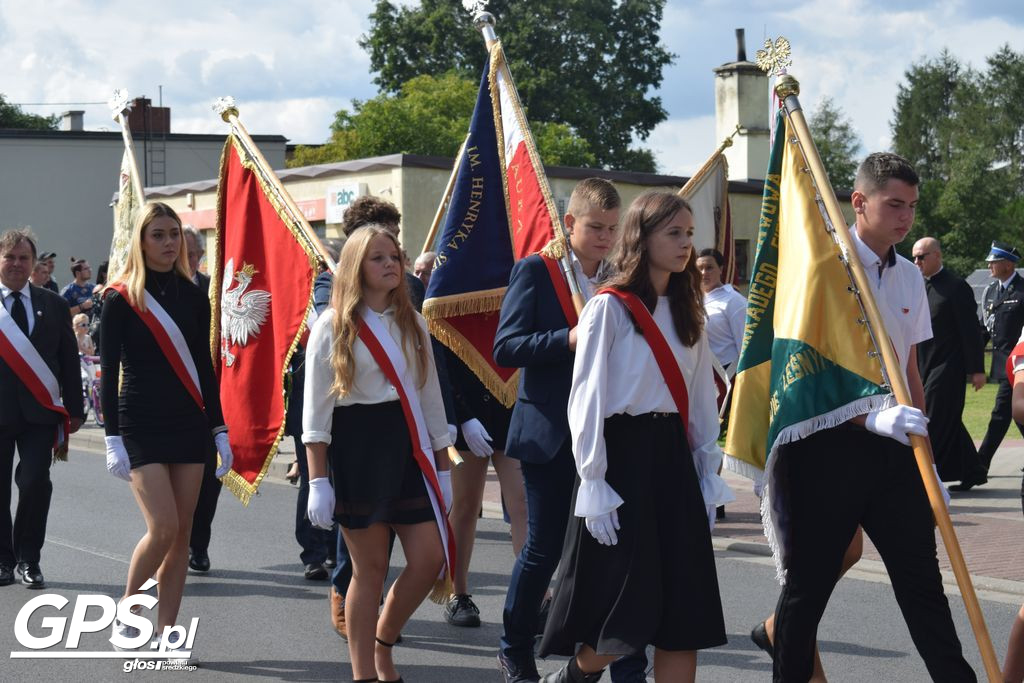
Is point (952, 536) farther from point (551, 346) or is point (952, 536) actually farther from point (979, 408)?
point (979, 408)

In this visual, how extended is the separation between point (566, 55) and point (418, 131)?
40.8 ft

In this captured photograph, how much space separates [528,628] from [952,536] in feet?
5.81

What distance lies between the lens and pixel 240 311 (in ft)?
25.3

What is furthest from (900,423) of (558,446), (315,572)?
(315,572)

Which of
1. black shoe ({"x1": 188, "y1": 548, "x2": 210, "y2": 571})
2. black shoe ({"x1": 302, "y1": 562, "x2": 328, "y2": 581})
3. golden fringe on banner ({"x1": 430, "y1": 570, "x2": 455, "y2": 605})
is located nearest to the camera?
golden fringe on banner ({"x1": 430, "y1": 570, "x2": 455, "y2": 605})

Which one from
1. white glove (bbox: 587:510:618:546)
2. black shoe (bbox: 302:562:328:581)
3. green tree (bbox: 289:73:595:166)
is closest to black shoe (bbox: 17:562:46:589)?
black shoe (bbox: 302:562:328:581)

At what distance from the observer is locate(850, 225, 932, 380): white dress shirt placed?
194 inches

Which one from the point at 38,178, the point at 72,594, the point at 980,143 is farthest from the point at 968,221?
the point at 72,594

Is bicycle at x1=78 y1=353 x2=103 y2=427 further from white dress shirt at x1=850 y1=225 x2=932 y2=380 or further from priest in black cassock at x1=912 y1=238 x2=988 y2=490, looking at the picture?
white dress shirt at x1=850 y1=225 x2=932 y2=380

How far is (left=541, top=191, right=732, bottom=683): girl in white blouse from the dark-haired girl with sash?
2.16 m

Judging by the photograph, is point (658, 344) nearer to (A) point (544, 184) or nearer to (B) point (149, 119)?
(A) point (544, 184)

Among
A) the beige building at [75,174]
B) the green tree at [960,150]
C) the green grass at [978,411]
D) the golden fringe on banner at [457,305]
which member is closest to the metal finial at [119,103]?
the golden fringe on banner at [457,305]

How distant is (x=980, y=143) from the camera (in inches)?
2309

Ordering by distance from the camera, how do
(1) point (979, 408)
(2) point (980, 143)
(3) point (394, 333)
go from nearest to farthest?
1. (3) point (394, 333)
2. (1) point (979, 408)
3. (2) point (980, 143)
